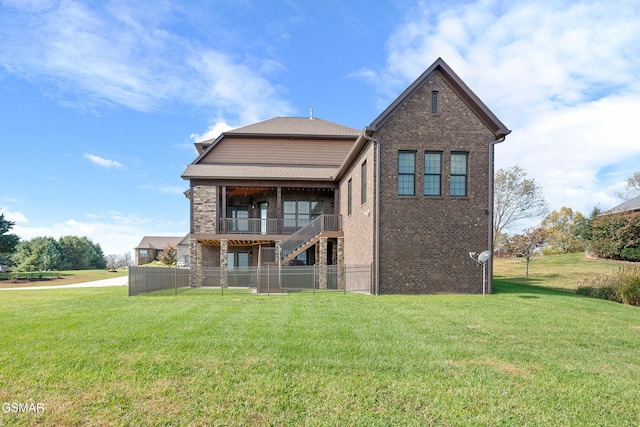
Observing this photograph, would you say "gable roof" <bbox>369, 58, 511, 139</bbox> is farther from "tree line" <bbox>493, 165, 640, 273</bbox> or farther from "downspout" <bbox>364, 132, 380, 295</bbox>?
"tree line" <bbox>493, 165, 640, 273</bbox>

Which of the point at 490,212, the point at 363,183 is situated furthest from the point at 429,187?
the point at 363,183

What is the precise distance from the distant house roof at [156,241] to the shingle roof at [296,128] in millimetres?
48035

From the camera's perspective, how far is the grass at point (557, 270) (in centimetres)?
2579

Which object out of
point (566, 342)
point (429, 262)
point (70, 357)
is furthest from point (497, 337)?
point (70, 357)

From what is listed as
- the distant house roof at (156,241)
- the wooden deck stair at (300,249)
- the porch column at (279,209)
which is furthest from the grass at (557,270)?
the distant house roof at (156,241)

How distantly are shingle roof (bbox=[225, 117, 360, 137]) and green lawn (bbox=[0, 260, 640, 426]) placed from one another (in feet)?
54.8

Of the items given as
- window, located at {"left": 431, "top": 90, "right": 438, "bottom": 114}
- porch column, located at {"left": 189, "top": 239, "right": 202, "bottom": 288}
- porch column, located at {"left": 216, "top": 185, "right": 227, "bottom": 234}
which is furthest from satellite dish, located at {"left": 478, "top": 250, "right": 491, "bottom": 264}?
porch column, located at {"left": 189, "top": 239, "right": 202, "bottom": 288}

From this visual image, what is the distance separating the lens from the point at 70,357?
682 cm

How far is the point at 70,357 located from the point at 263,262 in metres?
Result: 16.4

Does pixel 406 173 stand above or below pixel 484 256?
above

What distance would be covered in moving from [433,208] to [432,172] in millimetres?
1425

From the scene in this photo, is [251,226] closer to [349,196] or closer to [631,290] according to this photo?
[349,196]

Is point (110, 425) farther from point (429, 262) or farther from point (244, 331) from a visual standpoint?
point (429, 262)

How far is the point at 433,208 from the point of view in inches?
610
